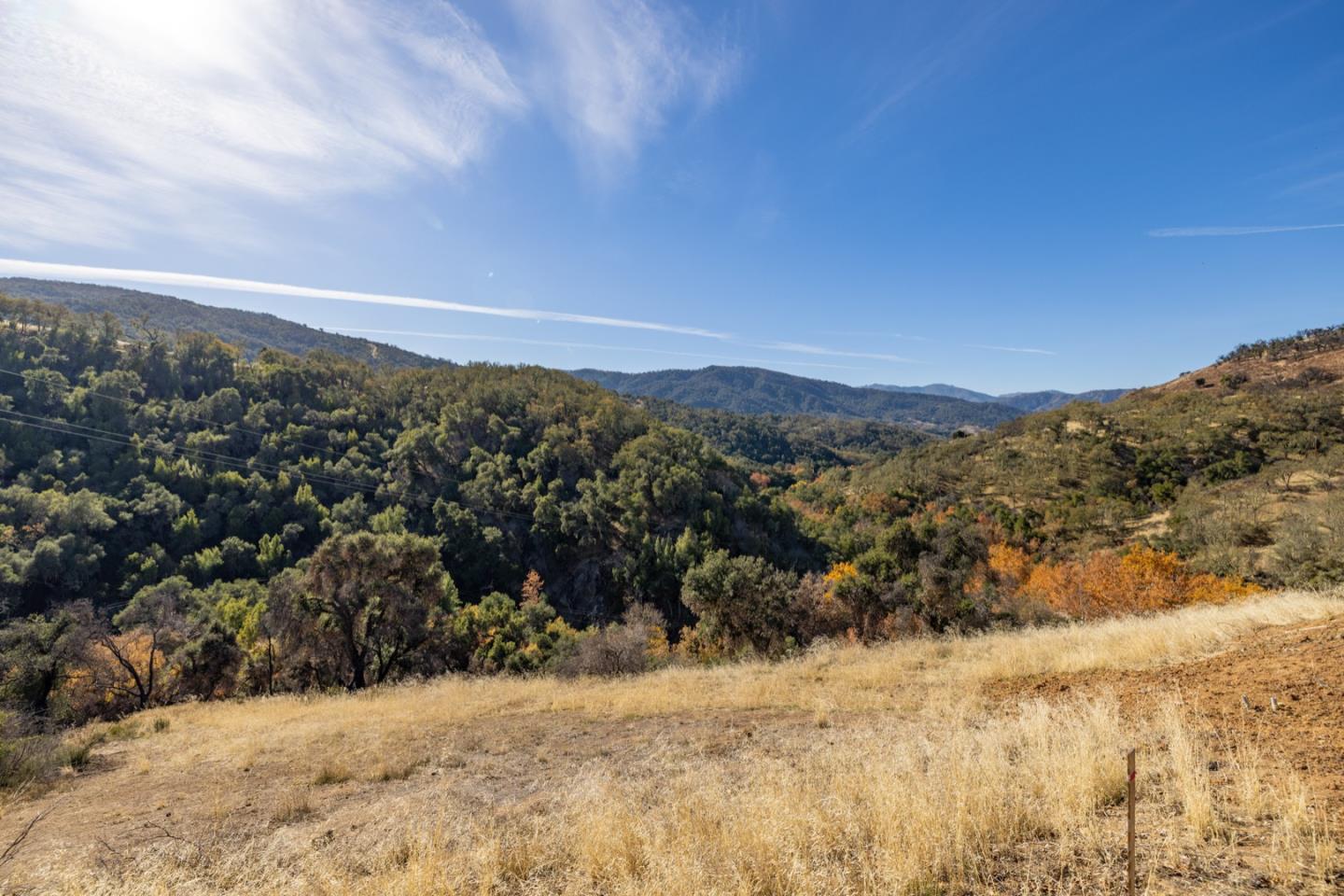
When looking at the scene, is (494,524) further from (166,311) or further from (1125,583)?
(166,311)

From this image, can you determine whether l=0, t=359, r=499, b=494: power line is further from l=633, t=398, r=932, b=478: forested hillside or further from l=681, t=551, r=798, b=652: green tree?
l=633, t=398, r=932, b=478: forested hillside

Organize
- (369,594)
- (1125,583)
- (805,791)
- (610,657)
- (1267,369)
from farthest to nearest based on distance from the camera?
1. (1267,369)
2. (1125,583)
3. (369,594)
4. (610,657)
5. (805,791)

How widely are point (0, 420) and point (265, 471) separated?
89.6 ft

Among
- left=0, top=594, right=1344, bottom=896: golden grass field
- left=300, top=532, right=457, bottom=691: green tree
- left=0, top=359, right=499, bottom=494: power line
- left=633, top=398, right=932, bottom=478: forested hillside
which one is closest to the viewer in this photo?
left=0, top=594, right=1344, bottom=896: golden grass field

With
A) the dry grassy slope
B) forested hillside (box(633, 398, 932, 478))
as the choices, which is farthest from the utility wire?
the dry grassy slope

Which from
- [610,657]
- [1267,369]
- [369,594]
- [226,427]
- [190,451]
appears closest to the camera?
[610,657]

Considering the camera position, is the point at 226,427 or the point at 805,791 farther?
the point at 226,427

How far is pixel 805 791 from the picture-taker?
4.73 meters

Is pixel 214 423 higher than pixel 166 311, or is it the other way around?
pixel 166 311

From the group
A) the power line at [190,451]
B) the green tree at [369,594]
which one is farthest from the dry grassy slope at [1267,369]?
the power line at [190,451]

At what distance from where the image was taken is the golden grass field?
3.52 m

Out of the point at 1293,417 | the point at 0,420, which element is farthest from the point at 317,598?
the point at 1293,417

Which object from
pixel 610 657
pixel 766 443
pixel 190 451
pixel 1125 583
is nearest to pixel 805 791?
pixel 610 657

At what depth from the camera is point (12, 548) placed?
51.7 meters
